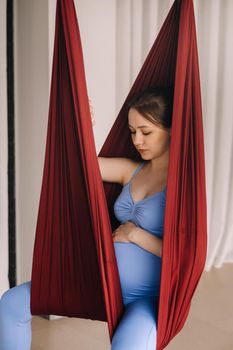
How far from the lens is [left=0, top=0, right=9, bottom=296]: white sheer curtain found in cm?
221

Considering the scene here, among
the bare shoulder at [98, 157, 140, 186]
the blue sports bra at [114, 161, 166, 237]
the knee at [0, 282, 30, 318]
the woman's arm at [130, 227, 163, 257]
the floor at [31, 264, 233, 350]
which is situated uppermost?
the bare shoulder at [98, 157, 140, 186]

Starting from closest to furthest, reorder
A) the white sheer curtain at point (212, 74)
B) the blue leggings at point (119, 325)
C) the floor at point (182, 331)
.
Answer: the blue leggings at point (119, 325), the floor at point (182, 331), the white sheer curtain at point (212, 74)

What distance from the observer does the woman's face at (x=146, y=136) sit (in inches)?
58.3

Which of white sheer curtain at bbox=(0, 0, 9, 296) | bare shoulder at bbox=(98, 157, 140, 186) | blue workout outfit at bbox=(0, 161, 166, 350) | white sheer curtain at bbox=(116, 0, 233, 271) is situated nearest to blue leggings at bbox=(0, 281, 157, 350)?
blue workout outfit at bbox=(0, 161, 166, 350)

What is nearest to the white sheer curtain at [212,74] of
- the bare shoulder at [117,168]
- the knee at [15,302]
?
the bare shoulder at [117,168]

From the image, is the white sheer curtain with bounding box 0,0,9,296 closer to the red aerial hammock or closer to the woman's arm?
the red aerial hammock

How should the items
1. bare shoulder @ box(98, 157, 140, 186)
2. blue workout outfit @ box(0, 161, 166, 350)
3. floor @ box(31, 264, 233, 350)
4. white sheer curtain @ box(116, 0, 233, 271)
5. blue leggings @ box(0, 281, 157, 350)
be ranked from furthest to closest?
1. white sheer curtain @ box(116, 0, 233, 271)
2. floor @ box(31, 264, 233, 350)
3. bare shoulder @ box(98, 157, 140, 186)
4. blue workout outfit @ box(0, 161, 166, 350)
5. blue leggings @ box(0, 281, 157, 350)

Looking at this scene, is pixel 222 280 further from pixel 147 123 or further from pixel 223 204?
pixel 147 123

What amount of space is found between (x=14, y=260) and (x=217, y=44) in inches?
Result: 64.8

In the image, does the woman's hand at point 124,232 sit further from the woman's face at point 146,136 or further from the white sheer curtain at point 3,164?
the white sheer curtain at point 3,164

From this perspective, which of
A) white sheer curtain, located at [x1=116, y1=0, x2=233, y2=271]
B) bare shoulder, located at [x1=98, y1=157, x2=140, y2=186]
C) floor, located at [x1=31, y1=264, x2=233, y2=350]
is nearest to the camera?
bare shoulder, located at [x1=98, y1=157, x2=140, y2=186]

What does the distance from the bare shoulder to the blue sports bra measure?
0.23 ft

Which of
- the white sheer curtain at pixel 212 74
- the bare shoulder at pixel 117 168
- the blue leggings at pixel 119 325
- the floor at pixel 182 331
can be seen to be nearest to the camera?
the blue leggings at pixel 119 325

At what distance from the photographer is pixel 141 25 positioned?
2738 mm
